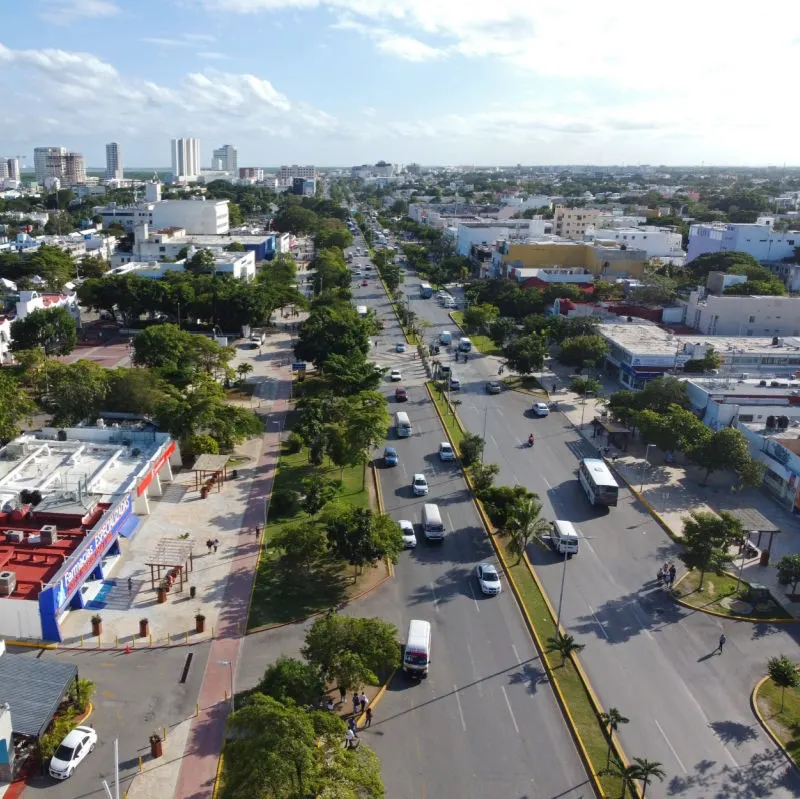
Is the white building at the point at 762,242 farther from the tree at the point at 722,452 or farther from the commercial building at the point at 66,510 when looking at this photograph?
the commercial building at the point at 66,510

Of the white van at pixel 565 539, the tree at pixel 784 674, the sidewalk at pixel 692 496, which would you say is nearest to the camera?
the tree at pixel 784 674

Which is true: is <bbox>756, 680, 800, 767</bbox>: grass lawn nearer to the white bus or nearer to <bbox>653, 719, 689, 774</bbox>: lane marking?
<bbox>653, 719, 689, 774</bbox>: lane marking

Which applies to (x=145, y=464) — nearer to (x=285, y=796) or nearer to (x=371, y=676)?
(x=371, y=676)

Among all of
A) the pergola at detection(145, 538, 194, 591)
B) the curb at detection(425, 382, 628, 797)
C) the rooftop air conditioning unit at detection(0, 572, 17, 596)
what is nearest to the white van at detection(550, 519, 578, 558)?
the curb at detection(425, 382, 628, 797)

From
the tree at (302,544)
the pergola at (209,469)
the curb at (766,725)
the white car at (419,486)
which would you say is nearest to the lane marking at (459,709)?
the tree at (302,544)

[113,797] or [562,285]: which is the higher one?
[562,285]

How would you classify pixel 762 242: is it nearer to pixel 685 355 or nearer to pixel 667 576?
pixel 685 355

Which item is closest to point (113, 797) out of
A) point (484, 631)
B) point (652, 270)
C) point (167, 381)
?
point (484, 631)
